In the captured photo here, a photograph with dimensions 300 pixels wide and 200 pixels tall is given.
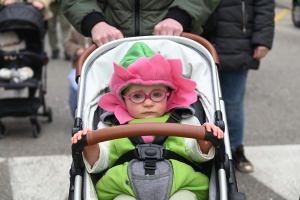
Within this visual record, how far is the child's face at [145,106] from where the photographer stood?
3.04m

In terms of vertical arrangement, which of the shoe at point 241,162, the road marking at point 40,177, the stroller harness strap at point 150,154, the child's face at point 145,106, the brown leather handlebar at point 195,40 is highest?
the brown leather handlebar at point 195,40

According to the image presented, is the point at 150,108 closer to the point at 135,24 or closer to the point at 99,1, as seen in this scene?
the point at 135,24

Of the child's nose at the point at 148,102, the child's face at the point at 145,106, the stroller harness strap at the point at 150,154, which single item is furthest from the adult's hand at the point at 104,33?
the stroller harness strap at the point at 150,154

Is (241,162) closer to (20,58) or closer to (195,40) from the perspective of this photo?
(195,40)

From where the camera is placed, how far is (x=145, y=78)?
3002mm

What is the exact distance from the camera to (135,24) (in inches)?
138

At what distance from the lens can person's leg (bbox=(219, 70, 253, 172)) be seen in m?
4.37

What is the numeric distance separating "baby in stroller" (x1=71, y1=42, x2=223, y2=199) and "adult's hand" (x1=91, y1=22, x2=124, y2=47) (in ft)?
0.64

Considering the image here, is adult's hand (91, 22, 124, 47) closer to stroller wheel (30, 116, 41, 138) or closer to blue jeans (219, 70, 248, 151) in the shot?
blue jeans (219, 70, 248, 151)

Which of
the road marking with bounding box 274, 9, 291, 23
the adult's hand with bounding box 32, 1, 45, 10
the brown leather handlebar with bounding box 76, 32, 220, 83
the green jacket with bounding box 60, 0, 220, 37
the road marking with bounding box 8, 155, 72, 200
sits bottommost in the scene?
the road marking with bounding box 274, 9, 291, 23

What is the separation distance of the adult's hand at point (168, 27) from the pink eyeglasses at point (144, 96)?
1.72 feet

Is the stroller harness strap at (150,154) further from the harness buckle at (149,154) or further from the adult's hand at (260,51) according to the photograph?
the adult's hand at (260,51)

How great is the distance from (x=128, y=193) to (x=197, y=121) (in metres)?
0.66

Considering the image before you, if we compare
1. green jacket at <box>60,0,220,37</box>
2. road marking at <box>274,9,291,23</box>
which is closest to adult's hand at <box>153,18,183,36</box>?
green jacket at <box>60,0,220,37</box>
